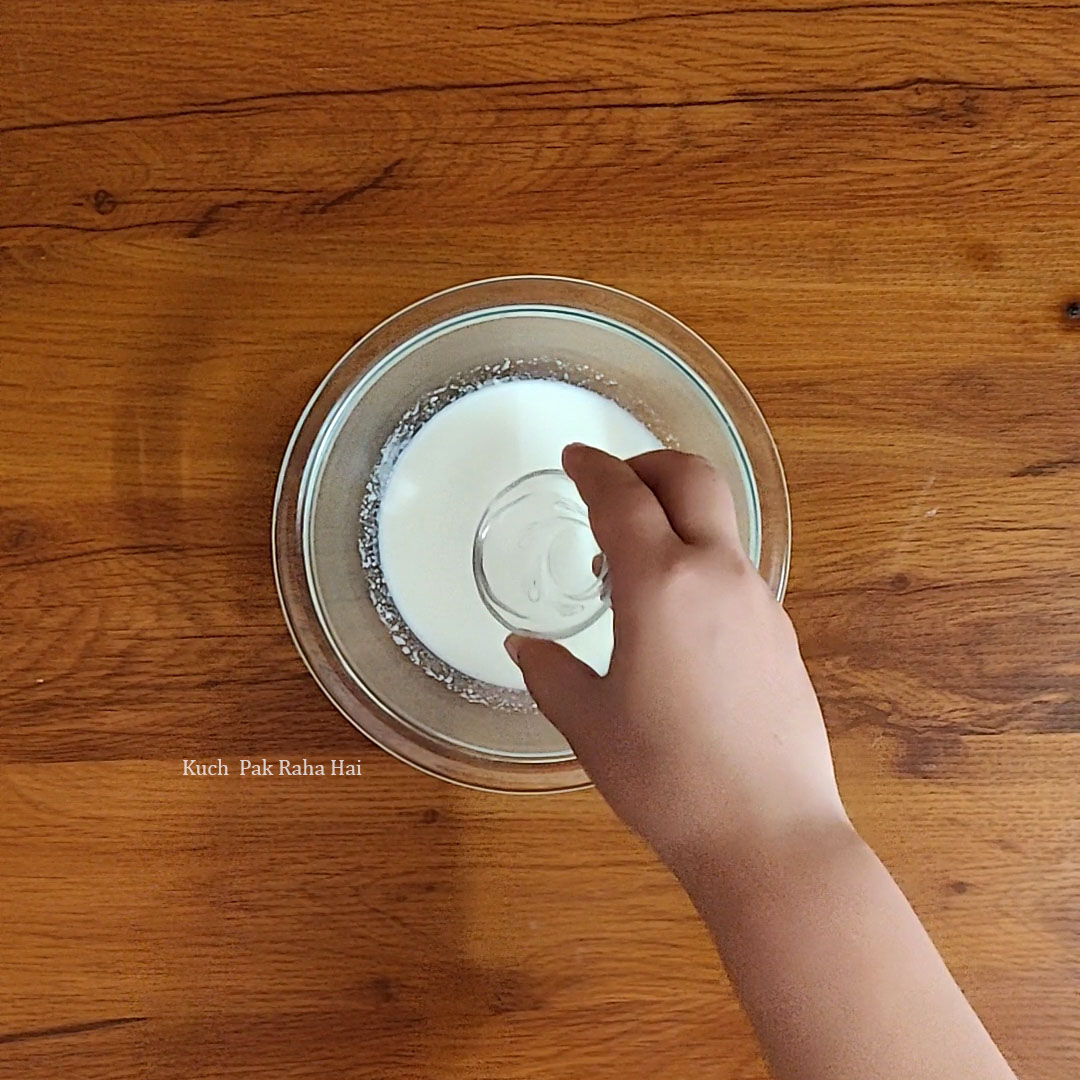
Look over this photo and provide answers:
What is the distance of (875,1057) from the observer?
38 cm

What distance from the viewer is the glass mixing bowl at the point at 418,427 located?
56cm

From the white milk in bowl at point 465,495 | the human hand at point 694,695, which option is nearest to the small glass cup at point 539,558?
the white milk in bowl at point 465,495

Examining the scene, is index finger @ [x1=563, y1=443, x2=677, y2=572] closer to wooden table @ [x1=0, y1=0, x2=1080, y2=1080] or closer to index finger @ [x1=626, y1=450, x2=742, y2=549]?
index finger @ [x1=626, y1=450, x2=742, y2=549]

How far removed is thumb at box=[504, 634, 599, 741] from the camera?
17.6 inches

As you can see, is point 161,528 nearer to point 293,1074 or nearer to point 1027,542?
point 293,1074

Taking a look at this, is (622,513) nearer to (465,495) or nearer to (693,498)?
(693,498)

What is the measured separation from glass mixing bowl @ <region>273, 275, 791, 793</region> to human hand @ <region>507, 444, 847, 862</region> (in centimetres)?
11

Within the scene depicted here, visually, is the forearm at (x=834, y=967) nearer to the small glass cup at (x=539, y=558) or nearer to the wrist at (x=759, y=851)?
the wrist at (x=759, y=851)

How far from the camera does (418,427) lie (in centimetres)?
58

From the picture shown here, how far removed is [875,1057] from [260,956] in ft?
1.03

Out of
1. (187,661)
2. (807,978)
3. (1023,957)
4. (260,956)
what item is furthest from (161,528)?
(1023,957)

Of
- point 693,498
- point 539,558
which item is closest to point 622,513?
point 693,498

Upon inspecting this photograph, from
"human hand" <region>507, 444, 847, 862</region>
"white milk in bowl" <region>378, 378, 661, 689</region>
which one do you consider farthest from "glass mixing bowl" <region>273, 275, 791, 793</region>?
"human hand" <region>507, 444, 847, 862</region>

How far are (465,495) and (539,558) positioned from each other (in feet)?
Answer: 0.17
